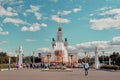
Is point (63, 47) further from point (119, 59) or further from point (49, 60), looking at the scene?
point (119, 59)

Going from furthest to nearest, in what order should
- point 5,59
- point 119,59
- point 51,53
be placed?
point 51,53 → point 5,59 → point 119,59

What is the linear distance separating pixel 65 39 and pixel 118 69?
93.4m

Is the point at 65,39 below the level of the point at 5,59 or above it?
above

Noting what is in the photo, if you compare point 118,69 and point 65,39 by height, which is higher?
point 65,39

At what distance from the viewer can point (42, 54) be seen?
461ft

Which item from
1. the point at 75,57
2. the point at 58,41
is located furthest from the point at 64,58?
the point at 58,41

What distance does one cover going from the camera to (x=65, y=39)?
142 m

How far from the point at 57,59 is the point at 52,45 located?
22.1 metres

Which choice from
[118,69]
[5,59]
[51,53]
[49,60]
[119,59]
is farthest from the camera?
[51,53]

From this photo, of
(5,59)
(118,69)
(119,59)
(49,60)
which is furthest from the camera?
(49,60)

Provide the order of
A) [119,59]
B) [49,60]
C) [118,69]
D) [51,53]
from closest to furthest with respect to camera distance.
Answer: [118,69] → [119,59] → [49,60] → [51,53]

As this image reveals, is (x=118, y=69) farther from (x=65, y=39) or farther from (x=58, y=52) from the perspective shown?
(x=65, y=39)

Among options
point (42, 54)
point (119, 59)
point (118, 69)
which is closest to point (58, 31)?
point (42, 54)

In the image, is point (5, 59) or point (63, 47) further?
point (63, 47)
